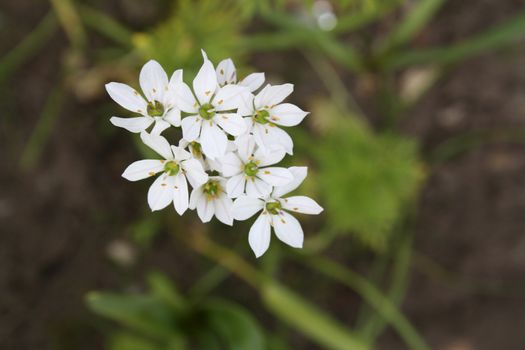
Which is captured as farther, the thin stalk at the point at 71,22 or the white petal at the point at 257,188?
the thin stalk at the point at 71,22

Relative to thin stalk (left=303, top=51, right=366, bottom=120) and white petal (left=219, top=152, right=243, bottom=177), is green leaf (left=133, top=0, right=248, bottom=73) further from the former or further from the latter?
white petal (left=219, top=152, right=243, bottom=177)

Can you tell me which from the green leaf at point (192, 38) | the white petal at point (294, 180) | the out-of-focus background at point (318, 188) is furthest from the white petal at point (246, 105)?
the out-of-focus background at point (318, 188)

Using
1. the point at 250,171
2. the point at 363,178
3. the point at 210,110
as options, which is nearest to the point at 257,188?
the point at 250,171

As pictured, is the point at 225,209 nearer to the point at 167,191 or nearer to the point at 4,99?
the point at 167,191

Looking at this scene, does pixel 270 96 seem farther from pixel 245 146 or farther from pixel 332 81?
pixel 332 81

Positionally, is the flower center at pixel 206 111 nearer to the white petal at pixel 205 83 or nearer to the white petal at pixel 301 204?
the white petal at pixel 205 83

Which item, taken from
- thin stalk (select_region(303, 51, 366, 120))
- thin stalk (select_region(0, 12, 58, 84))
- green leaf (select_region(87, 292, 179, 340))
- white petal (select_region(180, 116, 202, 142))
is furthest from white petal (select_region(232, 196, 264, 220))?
thin stalk (select_region(0, 12, 58, 84))

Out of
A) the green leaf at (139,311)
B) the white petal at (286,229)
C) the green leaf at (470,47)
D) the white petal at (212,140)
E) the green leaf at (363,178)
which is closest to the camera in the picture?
the white petal at (212,140)

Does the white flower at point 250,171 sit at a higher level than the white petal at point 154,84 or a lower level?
lower
